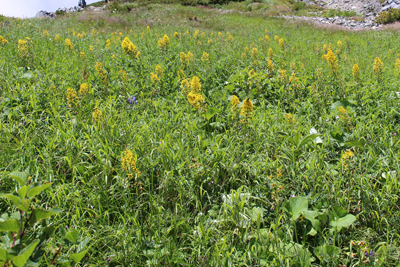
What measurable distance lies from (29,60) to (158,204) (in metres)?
3.97

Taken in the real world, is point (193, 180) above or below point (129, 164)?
below

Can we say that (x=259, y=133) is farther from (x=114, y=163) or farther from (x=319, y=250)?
(x=114, y=163)

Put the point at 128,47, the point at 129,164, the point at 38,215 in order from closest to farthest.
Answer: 1. the point at 38,215
2. the point at 129,164
3. the point at 128,47

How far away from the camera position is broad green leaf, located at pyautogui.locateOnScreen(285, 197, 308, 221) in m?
1.73

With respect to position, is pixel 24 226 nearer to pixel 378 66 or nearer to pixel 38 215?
pixel 38 215

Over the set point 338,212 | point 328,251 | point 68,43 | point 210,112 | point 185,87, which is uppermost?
point 68,43

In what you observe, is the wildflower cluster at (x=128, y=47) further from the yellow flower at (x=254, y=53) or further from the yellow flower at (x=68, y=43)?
the yellow flower at (x=254, y=53)

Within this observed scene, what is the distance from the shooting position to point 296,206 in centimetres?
176

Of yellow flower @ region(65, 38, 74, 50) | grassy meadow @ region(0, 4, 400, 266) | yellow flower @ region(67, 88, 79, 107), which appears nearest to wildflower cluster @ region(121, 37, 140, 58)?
grassy meadow @ region(0, 4, 400, 266)

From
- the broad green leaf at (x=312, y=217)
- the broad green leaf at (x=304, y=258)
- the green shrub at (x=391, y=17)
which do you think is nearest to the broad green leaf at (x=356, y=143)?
the broad green leaf at (x=312, y=217)

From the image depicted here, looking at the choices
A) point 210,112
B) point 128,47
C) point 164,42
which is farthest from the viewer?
point 164,42

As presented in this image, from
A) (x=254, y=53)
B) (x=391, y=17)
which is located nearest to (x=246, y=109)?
(x=254, y=53)

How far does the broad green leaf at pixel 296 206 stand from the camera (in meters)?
1.73

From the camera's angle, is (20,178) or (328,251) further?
(328,251)
